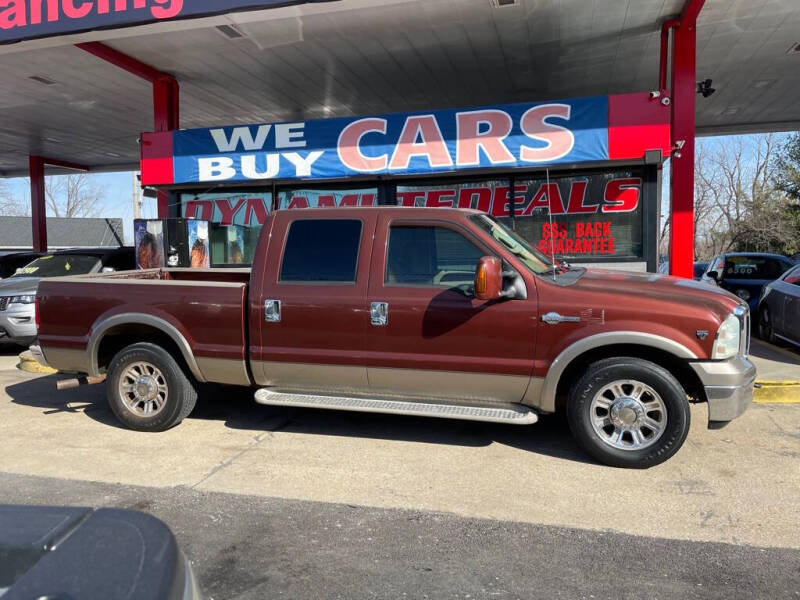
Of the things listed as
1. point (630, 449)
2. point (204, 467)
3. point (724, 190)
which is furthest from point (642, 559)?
point (724, 190)

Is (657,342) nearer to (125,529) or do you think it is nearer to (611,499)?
(611,499)

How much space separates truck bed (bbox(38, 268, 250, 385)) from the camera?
536cm

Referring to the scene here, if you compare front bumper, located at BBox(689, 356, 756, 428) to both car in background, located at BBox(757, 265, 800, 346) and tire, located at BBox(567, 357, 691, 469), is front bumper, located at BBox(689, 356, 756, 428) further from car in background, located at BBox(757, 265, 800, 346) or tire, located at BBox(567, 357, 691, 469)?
car in background, located at BBox(757, 265, 800, 346)

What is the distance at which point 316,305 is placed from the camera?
5137 millimetres

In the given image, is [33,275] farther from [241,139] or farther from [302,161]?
[302,161]

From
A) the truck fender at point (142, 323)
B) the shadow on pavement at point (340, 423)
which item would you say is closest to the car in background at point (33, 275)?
the shadow on pavement at point (340, 423)

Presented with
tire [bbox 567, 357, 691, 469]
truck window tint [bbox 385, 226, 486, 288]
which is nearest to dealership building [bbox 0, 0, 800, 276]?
truck window tint [bbox 385, 226, 486, 288]

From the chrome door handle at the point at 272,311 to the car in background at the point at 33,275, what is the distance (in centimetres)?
401

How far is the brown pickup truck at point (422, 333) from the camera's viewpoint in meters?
4.51

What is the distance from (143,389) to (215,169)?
664cm

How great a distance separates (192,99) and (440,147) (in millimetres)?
7234

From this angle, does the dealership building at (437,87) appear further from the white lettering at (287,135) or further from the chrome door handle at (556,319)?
the chrome door handle at (556,319)

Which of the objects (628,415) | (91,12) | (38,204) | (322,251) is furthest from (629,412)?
(38,204)

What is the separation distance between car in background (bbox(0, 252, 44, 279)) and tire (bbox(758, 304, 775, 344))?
→ 13855 mm
